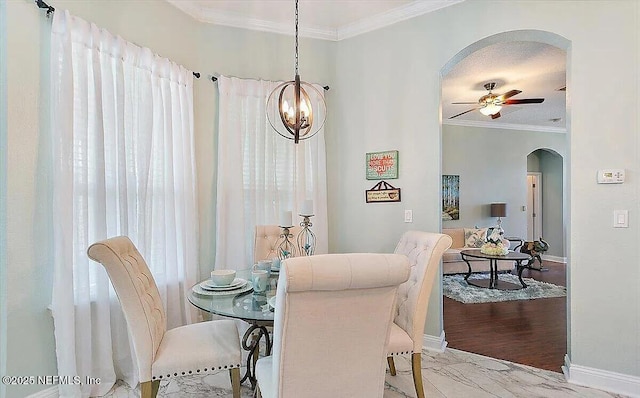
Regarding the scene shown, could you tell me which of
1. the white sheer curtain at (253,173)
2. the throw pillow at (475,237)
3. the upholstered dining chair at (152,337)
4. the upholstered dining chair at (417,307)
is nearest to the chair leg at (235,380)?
the upholstered dining chair at (152,337)

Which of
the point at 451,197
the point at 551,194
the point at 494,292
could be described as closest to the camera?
the point at 494,292

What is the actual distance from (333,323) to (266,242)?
176 cm

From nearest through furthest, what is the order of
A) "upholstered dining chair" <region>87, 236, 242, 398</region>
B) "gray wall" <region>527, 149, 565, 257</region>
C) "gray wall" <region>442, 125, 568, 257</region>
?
1. "upholstered dining chair" <region>87, 236, 242, 398</region>
2. "gray wall" <region>442, 125, 568, 257</region>
3. "gray wall" <region>527, 149, 565, 257</region>

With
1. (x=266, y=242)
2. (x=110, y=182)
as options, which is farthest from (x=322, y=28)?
(x=110, y=182)

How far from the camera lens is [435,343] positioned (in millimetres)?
3023

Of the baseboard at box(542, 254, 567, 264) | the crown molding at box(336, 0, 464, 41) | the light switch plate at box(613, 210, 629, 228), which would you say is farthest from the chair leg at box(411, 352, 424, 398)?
the baseboard at box(542, 254, 567, 264)

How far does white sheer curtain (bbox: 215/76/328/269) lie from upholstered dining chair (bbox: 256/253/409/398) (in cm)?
184

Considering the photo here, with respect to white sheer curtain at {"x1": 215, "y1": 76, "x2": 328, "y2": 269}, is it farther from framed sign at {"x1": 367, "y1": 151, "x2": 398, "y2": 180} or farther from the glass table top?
the glass table top

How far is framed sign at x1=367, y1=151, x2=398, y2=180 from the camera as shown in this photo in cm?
330

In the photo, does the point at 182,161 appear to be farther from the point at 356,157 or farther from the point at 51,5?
the point at 356,157

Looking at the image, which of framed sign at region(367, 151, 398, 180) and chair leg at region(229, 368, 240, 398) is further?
framed sign at region(367, 151, 398, 180)

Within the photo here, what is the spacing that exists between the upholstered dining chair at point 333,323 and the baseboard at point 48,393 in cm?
162

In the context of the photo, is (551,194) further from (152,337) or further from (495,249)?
(152,337)

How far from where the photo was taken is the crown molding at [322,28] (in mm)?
3094
